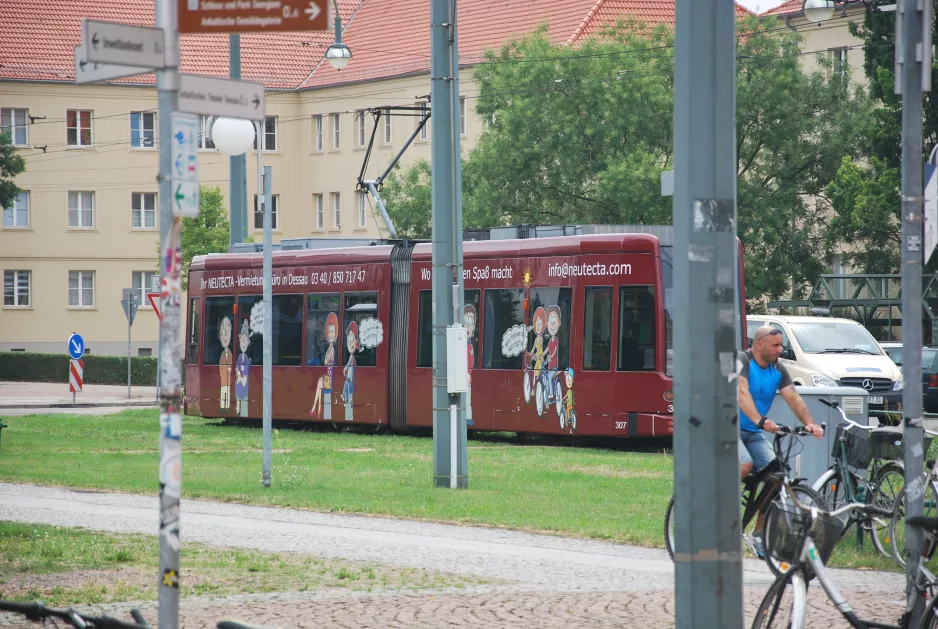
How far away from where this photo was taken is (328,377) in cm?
2848

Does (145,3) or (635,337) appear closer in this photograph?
(635,337)

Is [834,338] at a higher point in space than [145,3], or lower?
lower

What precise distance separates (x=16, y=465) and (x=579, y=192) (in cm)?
2846

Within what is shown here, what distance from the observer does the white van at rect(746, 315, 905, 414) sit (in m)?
28.5

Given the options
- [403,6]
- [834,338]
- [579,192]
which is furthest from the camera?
[403,6]

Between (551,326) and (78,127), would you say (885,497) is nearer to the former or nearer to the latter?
(551,326)

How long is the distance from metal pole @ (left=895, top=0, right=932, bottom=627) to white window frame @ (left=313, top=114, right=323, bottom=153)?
67161 mm

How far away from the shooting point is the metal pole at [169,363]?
5914 millimetres

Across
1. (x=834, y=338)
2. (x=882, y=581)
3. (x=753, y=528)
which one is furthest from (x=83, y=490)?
(x=834, y=338)

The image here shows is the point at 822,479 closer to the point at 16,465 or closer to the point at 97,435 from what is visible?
the point at 16,465

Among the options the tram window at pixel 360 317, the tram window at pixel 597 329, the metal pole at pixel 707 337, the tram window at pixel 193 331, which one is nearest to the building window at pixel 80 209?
the tram window at pixel 193 331

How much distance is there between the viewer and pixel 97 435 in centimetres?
2756

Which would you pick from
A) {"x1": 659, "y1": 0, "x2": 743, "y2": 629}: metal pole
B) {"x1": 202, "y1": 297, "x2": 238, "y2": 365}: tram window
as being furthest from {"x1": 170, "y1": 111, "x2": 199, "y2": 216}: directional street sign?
{"x1": 202, "y1": 297, "x2": 238, "y2": 365}: tram window

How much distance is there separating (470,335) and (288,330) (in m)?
4.85
